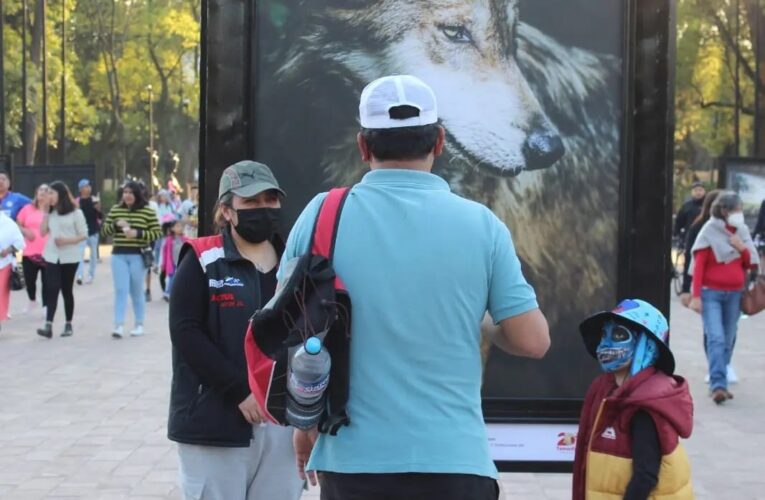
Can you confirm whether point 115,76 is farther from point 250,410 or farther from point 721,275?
point 250,410

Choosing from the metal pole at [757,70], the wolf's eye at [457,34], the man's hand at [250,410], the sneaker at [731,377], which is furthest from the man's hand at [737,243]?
the metal pole at [757,70]

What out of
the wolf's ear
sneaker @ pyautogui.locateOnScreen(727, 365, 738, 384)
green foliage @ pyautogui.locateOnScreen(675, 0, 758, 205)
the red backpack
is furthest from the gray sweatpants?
green foliage @ pyautogui.locateOnScreen(675, 0, 758, 205)

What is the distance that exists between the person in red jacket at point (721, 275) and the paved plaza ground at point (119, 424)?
0.38m

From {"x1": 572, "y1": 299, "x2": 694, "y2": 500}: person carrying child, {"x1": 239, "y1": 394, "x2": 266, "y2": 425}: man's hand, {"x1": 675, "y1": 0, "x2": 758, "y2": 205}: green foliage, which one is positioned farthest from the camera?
{"x1": 675, "y1": 0, "x2": 758, "y2": 205}: green foliage

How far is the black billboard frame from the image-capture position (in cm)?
A: 488

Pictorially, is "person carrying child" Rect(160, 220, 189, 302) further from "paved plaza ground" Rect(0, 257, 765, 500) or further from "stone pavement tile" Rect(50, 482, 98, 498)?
"stone pavement tile" Rect(50, 482, 98, 498)

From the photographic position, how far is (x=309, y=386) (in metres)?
2.88

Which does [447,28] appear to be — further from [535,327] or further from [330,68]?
[535,327]

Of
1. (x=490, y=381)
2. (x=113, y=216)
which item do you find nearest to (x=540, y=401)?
(x=490, y=381)

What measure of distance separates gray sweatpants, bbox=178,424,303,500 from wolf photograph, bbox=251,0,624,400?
1.04 metres

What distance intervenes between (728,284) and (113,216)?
678cm

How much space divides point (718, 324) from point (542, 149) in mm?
5982

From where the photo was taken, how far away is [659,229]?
4.90 m

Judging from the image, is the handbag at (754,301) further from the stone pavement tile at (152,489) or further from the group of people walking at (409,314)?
the group of people walking at (409,314)
